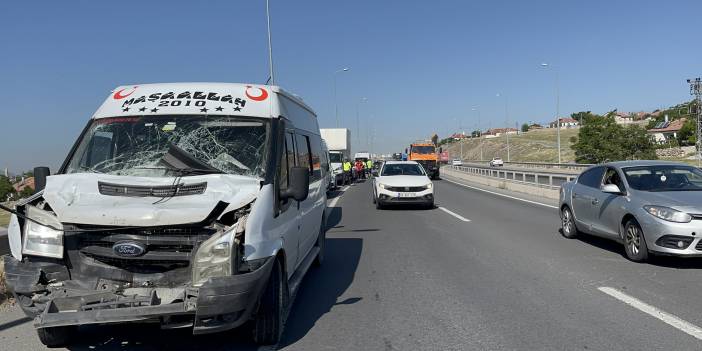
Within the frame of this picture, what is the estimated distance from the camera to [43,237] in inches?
170

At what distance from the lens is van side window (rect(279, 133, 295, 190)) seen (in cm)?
523

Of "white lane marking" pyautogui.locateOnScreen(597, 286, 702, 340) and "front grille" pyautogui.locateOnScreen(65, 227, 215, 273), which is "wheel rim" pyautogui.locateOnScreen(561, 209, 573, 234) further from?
"front grille" pyautogui.locateOnScreen(65, 227, 215, 273)

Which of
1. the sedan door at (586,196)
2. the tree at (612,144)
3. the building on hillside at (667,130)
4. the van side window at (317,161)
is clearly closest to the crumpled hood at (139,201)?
the van side window at (317,161)

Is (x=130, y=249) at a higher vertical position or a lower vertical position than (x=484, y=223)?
higher

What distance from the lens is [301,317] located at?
5.63m

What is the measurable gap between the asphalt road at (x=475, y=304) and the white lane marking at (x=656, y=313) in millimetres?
18

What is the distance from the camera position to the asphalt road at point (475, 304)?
4793 mm

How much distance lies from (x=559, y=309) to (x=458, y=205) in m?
13.8

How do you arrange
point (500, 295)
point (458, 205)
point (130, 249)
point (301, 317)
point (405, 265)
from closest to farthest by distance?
1. point (130, 249)
2. point (301, 317)
3. point (500, 295)
4. point (405, 265)
5. point (458, 205)

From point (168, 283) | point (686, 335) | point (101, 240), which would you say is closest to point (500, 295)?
point (686, 335)

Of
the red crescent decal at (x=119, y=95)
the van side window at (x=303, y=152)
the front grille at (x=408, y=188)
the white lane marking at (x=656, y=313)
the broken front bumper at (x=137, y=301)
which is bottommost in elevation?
the white lane marking at (x=656, y=313)

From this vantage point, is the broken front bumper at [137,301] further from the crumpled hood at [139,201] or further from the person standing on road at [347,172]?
the person standing on road at [347,172]

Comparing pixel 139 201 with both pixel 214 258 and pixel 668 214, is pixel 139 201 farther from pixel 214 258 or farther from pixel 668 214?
pixel 668 214

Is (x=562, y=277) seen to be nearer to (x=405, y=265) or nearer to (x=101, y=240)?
(x=405, y=265)
